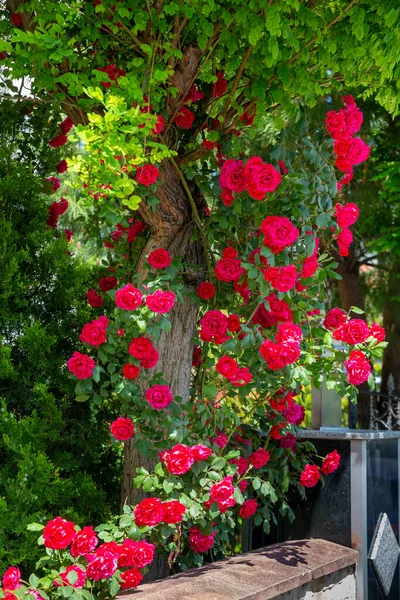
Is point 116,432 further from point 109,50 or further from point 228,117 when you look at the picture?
point 109,50

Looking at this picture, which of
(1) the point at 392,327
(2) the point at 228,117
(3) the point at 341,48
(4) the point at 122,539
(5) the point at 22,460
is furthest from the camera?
(1) the point at 392,327

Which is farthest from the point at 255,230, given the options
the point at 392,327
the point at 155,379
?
the point at 392,327

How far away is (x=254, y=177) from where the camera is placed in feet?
10.9

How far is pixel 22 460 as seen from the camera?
11.2 ft

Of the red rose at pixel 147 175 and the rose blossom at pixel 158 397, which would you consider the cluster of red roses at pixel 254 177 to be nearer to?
the red rose at pixel 147 175

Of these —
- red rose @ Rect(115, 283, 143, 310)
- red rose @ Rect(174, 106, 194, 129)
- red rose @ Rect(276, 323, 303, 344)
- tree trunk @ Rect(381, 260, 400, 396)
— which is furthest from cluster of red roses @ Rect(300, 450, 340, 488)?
tree trunk @ Rect(381, 260, 400, 396)

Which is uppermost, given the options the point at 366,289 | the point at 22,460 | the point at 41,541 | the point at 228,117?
the point at 366,289

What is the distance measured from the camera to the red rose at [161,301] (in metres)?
3.28

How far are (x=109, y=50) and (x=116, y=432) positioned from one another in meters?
2.07

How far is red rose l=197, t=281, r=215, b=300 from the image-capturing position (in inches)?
151

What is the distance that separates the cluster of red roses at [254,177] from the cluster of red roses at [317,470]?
61.2 inches

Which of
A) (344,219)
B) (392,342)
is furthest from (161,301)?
(392,342)

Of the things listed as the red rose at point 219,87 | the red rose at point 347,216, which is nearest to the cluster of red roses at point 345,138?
the red rose at point 347,216

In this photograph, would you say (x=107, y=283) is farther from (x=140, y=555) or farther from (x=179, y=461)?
(x=140, y=555)
